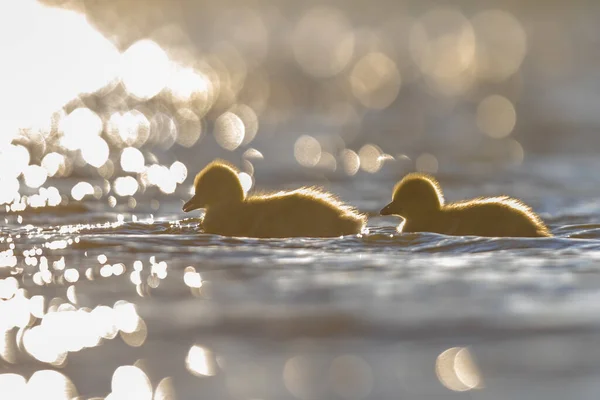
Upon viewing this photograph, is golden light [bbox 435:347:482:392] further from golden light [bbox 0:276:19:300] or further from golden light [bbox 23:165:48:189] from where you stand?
golden light [bbox 23:165:48:189]

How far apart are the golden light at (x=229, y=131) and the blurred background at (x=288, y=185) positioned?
0.34 feet

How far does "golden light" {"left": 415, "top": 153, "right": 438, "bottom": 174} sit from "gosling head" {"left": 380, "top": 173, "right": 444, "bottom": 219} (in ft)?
16.1

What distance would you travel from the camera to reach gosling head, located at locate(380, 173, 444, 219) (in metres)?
10.9

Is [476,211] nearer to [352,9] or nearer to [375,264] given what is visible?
[375,264]

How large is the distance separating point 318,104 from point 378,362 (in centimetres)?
1794

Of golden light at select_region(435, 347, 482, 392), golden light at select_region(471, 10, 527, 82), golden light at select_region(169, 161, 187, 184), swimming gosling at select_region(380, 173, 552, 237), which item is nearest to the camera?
golden light at select_region(435, 347, 482, 392)

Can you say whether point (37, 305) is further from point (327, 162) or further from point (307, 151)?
point (307, 151)

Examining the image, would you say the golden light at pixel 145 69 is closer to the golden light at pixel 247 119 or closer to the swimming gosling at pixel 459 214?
the golden light at pixel 247 119

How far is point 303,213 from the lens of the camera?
10383 millimetres

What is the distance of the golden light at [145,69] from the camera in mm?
25812

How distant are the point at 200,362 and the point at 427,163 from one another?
35.6 ft

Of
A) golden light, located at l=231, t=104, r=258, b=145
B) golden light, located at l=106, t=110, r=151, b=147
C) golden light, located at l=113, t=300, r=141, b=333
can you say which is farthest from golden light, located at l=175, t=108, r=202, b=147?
golden light, located at l=113, t=300, r=141, b=333

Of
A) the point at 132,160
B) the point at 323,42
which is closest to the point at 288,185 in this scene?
the point at 132,160

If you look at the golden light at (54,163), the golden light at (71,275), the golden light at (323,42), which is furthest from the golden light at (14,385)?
the golden light at (323,42)
